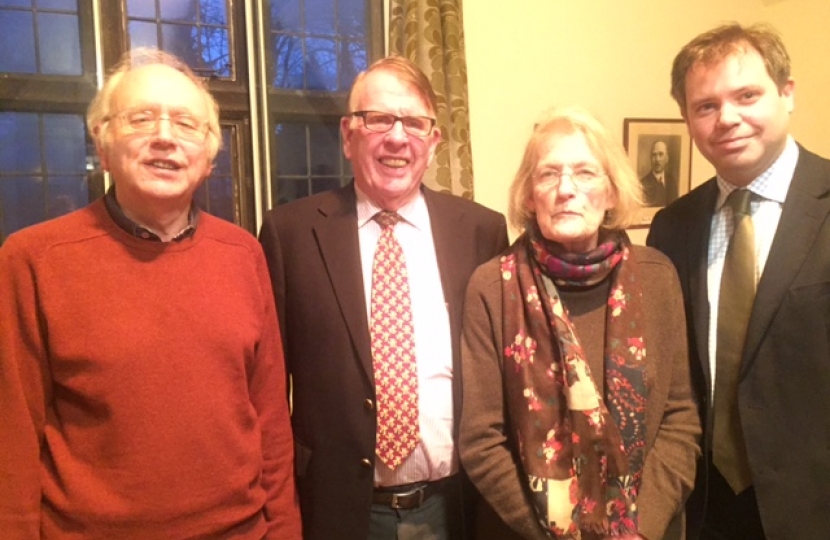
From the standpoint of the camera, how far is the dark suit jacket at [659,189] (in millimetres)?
3307

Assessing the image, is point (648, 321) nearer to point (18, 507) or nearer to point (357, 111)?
point (357, 111)

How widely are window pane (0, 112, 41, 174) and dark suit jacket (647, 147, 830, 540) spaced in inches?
93.0

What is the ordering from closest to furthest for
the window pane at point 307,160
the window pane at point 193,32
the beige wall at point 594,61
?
the window pane at point 193,32, the window pane at point 307,160, the beige wall at point 594,61

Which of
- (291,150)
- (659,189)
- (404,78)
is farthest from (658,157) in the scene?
(404,78)

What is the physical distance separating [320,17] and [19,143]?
1280 millimetres

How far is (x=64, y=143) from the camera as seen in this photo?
7.73ft

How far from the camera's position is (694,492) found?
172 cm

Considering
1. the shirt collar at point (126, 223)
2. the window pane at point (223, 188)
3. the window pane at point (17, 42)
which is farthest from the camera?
the window pane at point (223, 188)

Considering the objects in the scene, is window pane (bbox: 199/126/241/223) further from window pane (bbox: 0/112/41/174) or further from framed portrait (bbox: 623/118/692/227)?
framed portrait (bbox: 623/118/692/227)

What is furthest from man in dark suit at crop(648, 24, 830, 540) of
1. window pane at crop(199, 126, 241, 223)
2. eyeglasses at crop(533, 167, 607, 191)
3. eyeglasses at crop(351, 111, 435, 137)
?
window pane at crop(199, 126, 241, 223)

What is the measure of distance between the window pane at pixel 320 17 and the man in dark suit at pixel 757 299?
159 centimetres

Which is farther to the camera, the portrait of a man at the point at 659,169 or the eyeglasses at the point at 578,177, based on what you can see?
the portrait of a man at the point at 659,169

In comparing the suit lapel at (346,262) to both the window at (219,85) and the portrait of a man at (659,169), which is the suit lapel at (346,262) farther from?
the portrait of a man at (659,169)

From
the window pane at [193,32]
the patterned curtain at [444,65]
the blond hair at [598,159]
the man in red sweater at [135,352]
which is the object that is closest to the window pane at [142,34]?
the window pane at [193,32]
